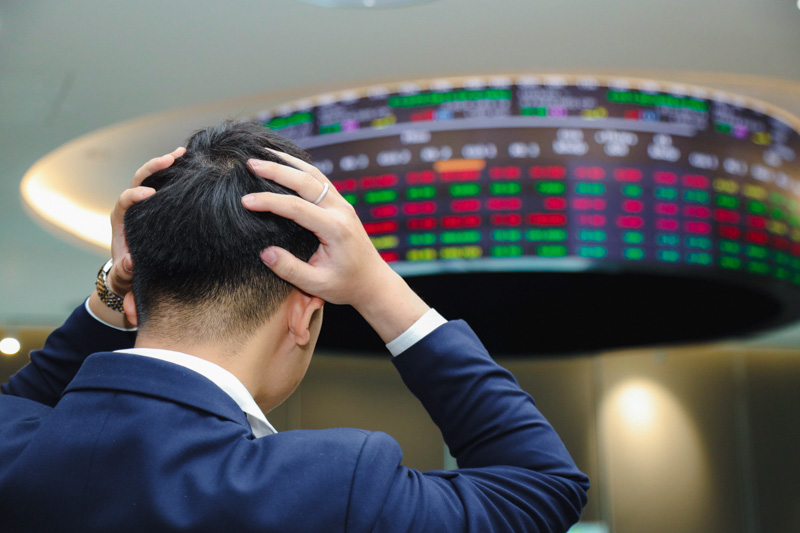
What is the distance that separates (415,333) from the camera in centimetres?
53

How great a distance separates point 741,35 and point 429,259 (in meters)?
0.90

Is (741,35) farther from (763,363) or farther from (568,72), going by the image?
(763,363)

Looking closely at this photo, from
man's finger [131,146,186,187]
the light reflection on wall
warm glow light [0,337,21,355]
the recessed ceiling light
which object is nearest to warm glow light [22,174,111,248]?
the recessed ceiling light

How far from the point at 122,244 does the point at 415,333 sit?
0.25 metres

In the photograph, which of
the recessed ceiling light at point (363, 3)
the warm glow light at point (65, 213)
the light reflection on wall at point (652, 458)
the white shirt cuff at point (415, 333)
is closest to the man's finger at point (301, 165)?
the white shirt cuff at point (415, 333)

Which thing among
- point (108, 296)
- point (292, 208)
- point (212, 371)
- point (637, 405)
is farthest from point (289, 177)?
point (637, 405)

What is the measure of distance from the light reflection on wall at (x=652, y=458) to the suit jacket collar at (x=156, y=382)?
4.38m

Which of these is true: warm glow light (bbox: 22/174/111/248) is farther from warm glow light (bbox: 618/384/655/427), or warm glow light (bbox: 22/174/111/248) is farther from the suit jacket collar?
warm glow light (bbox: 618/384/655/427)

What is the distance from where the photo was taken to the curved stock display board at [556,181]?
183cm

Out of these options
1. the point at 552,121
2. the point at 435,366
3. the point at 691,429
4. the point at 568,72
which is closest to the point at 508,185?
the point at 552,121

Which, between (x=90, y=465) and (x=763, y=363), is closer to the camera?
(x=90, y=465)

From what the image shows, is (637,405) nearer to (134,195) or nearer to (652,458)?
(652,458)

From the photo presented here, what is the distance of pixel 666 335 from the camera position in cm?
242

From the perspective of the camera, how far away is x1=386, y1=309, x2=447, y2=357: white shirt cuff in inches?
20.8
